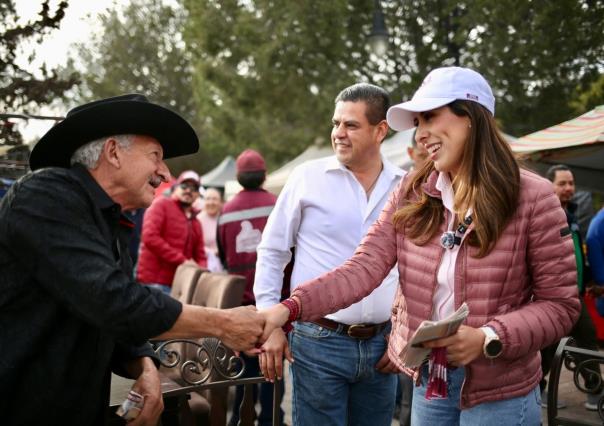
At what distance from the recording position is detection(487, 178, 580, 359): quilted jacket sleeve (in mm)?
2281

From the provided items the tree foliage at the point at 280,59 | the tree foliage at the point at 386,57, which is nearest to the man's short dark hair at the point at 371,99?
the tree foliage at the point at 386,57

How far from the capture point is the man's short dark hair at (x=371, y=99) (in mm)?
3555

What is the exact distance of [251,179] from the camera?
5.91 meters

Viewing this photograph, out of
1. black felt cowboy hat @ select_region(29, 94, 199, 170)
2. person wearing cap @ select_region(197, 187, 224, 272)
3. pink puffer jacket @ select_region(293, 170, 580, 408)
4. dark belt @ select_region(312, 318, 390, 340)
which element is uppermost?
black felt cowboy hat @ select_region(29, 94, 199, 170)

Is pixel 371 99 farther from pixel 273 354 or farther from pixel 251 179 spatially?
pixel 251 179

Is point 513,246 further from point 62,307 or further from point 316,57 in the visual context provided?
point 316,57

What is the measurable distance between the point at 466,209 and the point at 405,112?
0.49 metres

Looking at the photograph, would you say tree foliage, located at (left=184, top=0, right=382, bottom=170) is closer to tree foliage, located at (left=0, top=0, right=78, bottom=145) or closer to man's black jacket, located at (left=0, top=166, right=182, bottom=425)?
tree foliage, located at (left=0, top=0, right=78, bottom=145)

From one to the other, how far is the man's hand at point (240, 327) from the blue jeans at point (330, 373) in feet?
2.15

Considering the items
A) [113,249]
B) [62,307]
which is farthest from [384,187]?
[62,307]

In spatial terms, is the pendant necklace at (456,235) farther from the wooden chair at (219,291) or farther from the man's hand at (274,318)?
the wooden chair at (219,291)

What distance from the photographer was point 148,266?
7.50m

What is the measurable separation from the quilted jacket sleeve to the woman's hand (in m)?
0.08

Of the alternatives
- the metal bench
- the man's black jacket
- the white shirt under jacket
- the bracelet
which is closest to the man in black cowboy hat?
the man's black jacket
